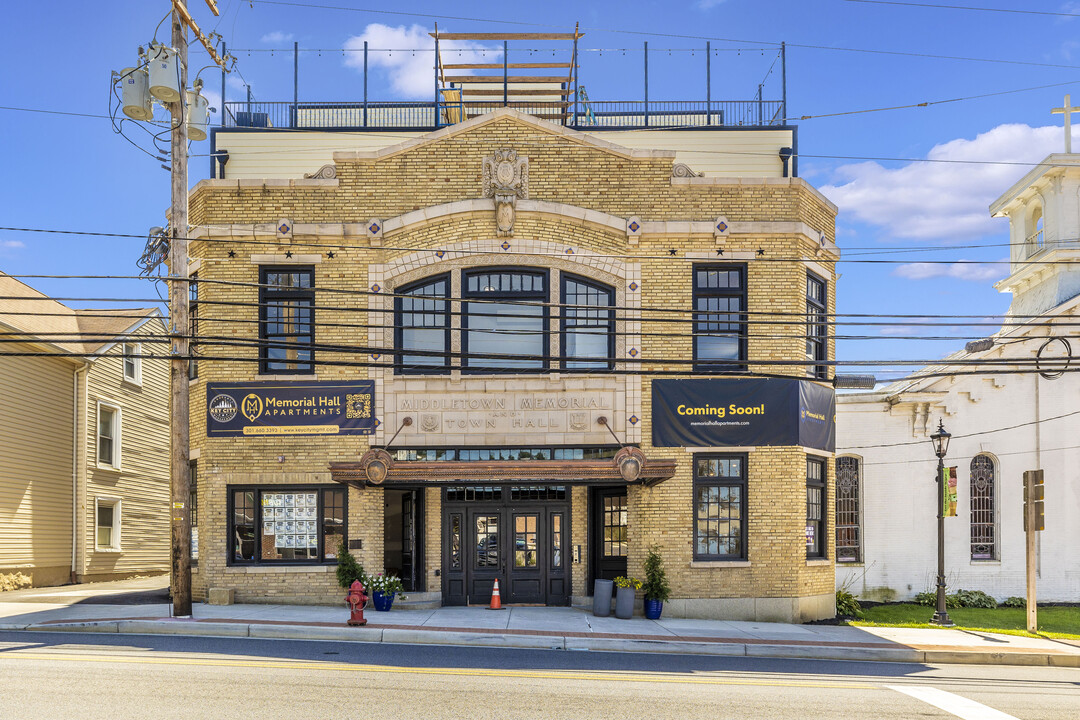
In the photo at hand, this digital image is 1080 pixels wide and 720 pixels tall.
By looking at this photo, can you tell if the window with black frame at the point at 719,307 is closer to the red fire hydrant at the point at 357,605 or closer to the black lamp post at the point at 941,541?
the black lamp post at the point at 941,541

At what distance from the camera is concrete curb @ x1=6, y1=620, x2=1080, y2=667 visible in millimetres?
15883

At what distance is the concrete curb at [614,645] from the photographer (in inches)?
625

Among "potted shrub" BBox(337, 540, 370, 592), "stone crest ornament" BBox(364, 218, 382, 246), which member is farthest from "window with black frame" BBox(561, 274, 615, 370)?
"potted shrub" BBox(337, 540, 370, 592)

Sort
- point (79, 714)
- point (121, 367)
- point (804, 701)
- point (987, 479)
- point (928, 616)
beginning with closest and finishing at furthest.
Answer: point (79, 714)
point (804, 701)
point (928, 616)
point (987, 479)
point (121, 367)

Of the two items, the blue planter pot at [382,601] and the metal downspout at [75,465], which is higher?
the metal downspout at [75,465]

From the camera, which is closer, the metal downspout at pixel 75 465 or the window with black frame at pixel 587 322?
the window with black frame at pixel 587 322

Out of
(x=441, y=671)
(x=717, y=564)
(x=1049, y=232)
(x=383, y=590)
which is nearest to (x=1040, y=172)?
(x=1049, y=232)

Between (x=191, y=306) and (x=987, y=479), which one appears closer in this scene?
(x=191, y=306)

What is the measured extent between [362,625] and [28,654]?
17.6ft

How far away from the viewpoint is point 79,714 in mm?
9758

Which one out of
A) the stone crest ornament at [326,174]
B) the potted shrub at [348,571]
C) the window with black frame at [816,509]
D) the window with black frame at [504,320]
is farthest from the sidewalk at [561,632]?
the stone crest ornament at [326,174]

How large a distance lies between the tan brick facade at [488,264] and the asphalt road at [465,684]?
16.7ft

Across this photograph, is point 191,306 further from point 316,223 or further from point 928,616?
point 928,616

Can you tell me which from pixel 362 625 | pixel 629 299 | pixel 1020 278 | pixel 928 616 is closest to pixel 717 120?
pixel 629 299
